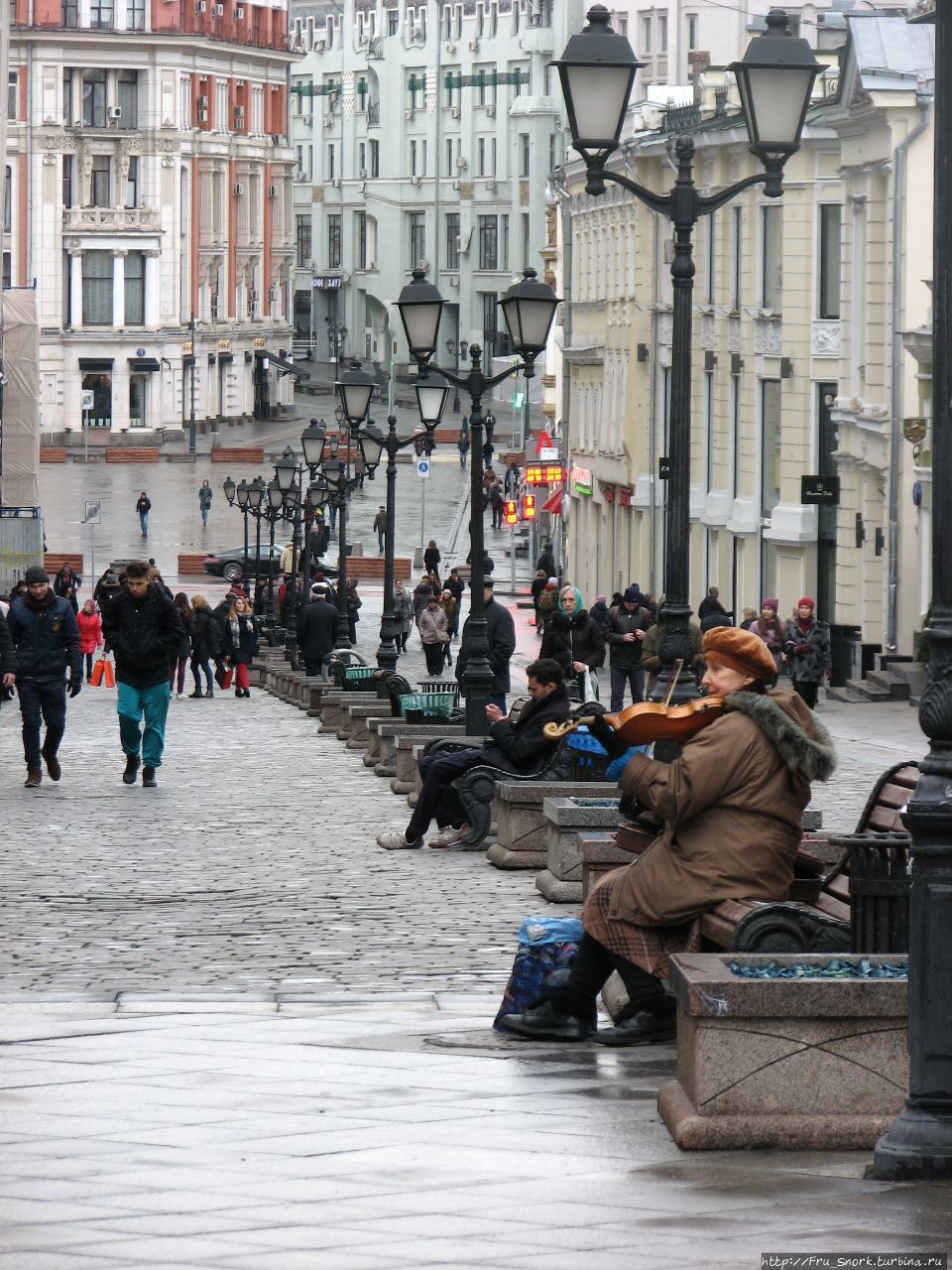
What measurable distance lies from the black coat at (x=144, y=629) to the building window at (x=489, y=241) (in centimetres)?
11819

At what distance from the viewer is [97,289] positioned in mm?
107375

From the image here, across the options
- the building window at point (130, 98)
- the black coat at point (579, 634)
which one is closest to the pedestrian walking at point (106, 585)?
the black coat at point (579, 634)

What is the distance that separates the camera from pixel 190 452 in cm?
10062

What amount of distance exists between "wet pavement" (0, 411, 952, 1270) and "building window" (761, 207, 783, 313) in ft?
96.9

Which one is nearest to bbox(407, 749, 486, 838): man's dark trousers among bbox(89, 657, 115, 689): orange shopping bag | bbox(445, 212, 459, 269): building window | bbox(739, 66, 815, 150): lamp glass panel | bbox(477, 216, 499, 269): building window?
bbox(739, 66, 815, 150): lamp glass panel

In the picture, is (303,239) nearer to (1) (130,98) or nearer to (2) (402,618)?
(1) (130,98)

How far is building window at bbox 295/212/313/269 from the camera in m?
144

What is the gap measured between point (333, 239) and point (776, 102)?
131181 millimetres

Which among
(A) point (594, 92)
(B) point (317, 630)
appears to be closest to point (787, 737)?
(A) point (594, 92)

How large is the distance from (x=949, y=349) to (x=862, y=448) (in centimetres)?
3142

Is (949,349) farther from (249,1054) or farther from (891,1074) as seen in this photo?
(249,1054)

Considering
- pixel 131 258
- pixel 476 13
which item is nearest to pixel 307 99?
pixel 476 13

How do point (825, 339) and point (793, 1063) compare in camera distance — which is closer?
point (793, 1063)

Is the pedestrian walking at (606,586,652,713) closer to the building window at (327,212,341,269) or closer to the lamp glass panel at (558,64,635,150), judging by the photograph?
the lamp glass panel at (558,64,635,150)
